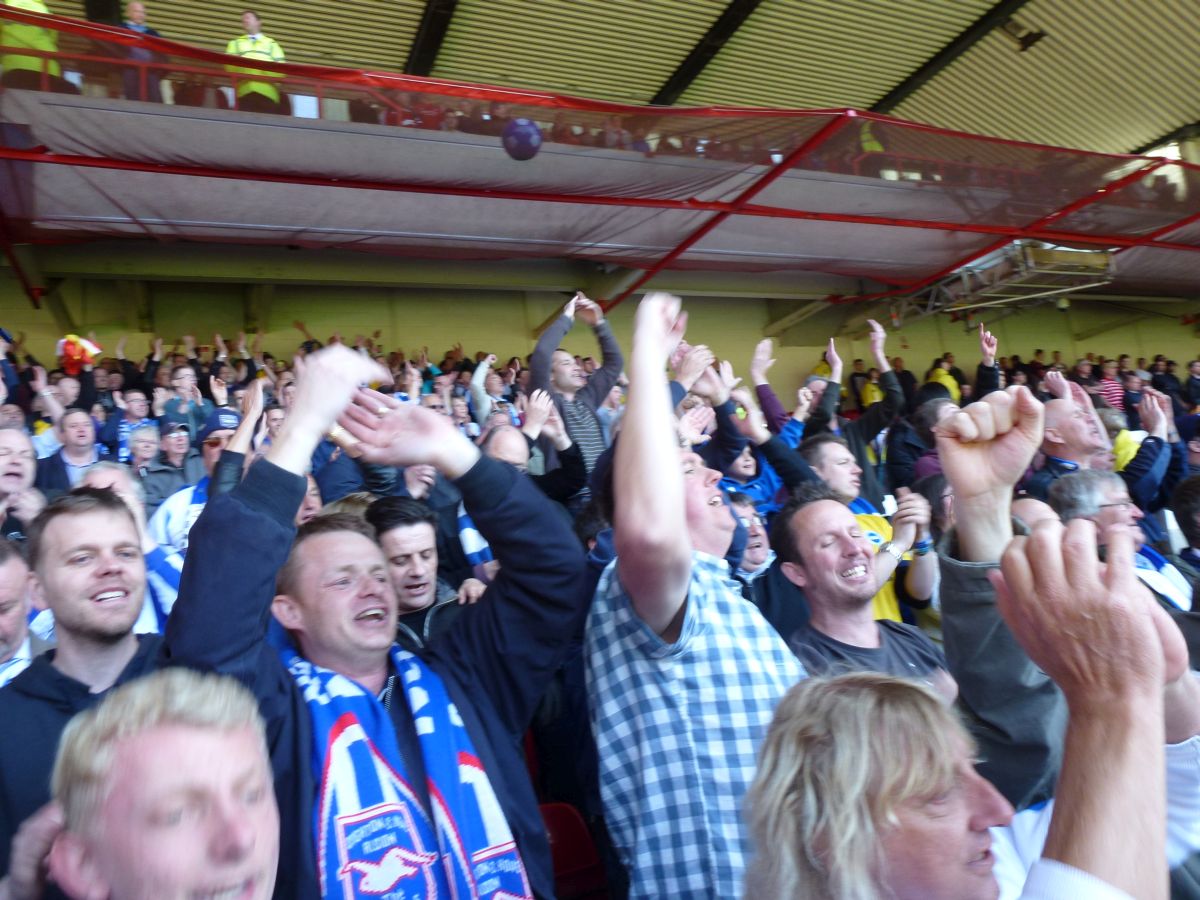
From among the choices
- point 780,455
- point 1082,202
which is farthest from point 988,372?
point 1082,202

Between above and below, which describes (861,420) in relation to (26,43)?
below

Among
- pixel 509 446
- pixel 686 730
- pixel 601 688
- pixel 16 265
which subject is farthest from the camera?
pixel 16 265

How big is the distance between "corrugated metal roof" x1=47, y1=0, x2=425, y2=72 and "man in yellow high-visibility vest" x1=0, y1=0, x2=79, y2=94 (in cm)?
310

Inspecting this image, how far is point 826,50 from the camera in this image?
8.12 m

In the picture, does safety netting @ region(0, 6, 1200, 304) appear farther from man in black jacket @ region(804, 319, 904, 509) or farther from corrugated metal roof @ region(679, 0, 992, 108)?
corrugated metal roof @ region(679, 0, 992, 108)

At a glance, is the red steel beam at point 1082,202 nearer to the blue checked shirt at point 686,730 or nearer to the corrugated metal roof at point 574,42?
the corrugated metal roof at point 574,42

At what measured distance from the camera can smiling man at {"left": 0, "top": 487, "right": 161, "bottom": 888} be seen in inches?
51.3

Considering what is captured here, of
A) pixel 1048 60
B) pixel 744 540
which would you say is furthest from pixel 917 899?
pixel 1048 60

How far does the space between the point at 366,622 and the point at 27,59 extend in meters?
3.81

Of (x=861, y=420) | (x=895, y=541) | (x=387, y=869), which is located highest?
(x=861, y=420)

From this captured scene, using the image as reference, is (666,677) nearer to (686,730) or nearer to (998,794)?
(686,730)

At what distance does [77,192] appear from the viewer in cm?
477

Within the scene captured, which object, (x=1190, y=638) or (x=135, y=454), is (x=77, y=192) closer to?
(x=135, y=454)

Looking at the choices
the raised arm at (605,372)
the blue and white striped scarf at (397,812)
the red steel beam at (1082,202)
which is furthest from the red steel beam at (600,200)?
the blue and white striped scarf at (397,812)
